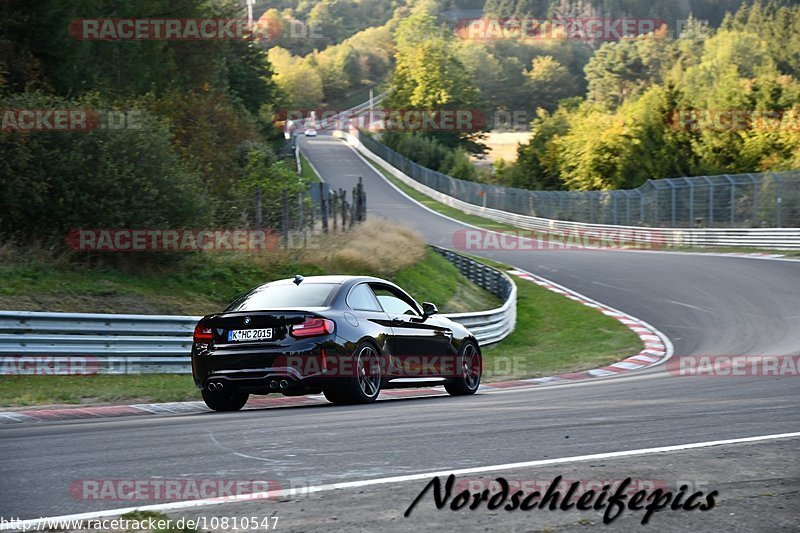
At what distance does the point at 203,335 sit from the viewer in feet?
37.2

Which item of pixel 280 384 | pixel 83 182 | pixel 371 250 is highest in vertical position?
pixel 83 182

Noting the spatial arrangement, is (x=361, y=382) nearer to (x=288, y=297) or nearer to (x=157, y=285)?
(x=288, y=297)

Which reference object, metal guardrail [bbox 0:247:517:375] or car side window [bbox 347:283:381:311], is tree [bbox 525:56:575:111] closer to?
metal guardrail [bbox 0:247:517:375]

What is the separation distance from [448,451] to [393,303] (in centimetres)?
535

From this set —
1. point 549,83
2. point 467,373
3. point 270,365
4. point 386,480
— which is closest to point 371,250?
point 467,373

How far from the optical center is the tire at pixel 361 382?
1112 centimetres

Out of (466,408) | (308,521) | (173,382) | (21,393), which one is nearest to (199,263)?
(173,382)

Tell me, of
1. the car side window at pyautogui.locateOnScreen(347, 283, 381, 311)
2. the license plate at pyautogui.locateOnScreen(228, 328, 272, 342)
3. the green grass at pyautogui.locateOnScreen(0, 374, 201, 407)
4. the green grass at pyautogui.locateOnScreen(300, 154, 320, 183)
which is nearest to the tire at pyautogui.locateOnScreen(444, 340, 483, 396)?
the car side window at pyautogui.locateOnScreen(347, 283, 381, 311)

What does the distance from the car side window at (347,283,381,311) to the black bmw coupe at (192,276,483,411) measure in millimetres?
13

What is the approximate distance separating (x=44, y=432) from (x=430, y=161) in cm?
9133

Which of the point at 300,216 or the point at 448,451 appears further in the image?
the point at 300,216

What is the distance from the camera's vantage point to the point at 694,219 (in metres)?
46.6

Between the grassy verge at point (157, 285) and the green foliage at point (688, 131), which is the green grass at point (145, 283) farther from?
the green foliage at point (688, 131)

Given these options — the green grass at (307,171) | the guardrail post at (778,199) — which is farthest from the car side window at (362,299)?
the green grass at (307,171)
